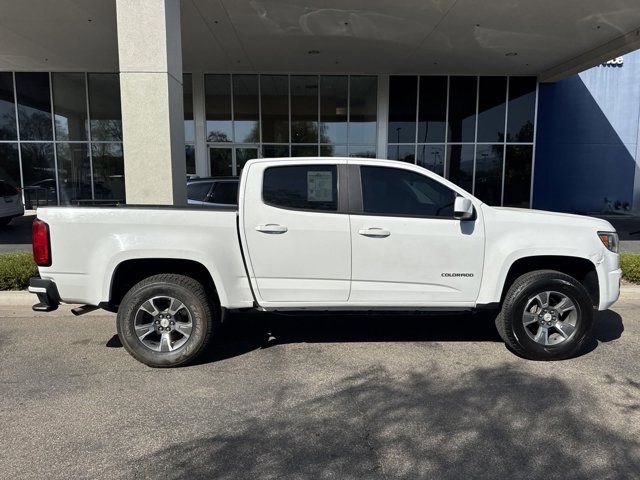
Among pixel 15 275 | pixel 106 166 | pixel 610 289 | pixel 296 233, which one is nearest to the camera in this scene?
pixel 296 233

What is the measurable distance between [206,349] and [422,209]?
2.51 meters

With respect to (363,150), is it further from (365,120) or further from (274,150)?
(274,150)

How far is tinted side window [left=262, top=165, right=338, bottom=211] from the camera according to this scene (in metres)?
4.57

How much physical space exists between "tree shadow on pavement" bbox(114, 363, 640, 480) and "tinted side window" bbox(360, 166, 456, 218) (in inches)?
61.5

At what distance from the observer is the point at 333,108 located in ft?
59.5

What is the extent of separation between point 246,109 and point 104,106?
5.38 metres

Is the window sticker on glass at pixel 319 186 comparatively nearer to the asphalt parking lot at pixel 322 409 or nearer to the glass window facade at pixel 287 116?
the asphalt parking lot at pixel 322 409

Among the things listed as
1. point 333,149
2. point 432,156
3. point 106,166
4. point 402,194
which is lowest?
point 402,194

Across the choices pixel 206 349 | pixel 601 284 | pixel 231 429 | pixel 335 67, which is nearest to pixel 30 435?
pixel 231 429

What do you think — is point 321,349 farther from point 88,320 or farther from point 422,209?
point 88,320

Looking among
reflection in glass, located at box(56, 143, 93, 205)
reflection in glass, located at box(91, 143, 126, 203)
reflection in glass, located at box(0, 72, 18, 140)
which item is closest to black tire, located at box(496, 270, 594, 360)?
reflection in glass, located at box(91, 143, 126, 203)

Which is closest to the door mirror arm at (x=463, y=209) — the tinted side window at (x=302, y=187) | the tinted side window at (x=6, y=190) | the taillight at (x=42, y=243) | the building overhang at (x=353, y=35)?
the tinted side window at (x=302, y=187)

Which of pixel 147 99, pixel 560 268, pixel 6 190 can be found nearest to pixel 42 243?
pixel 147 99

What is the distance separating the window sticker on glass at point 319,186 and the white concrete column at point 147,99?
3796 mm
